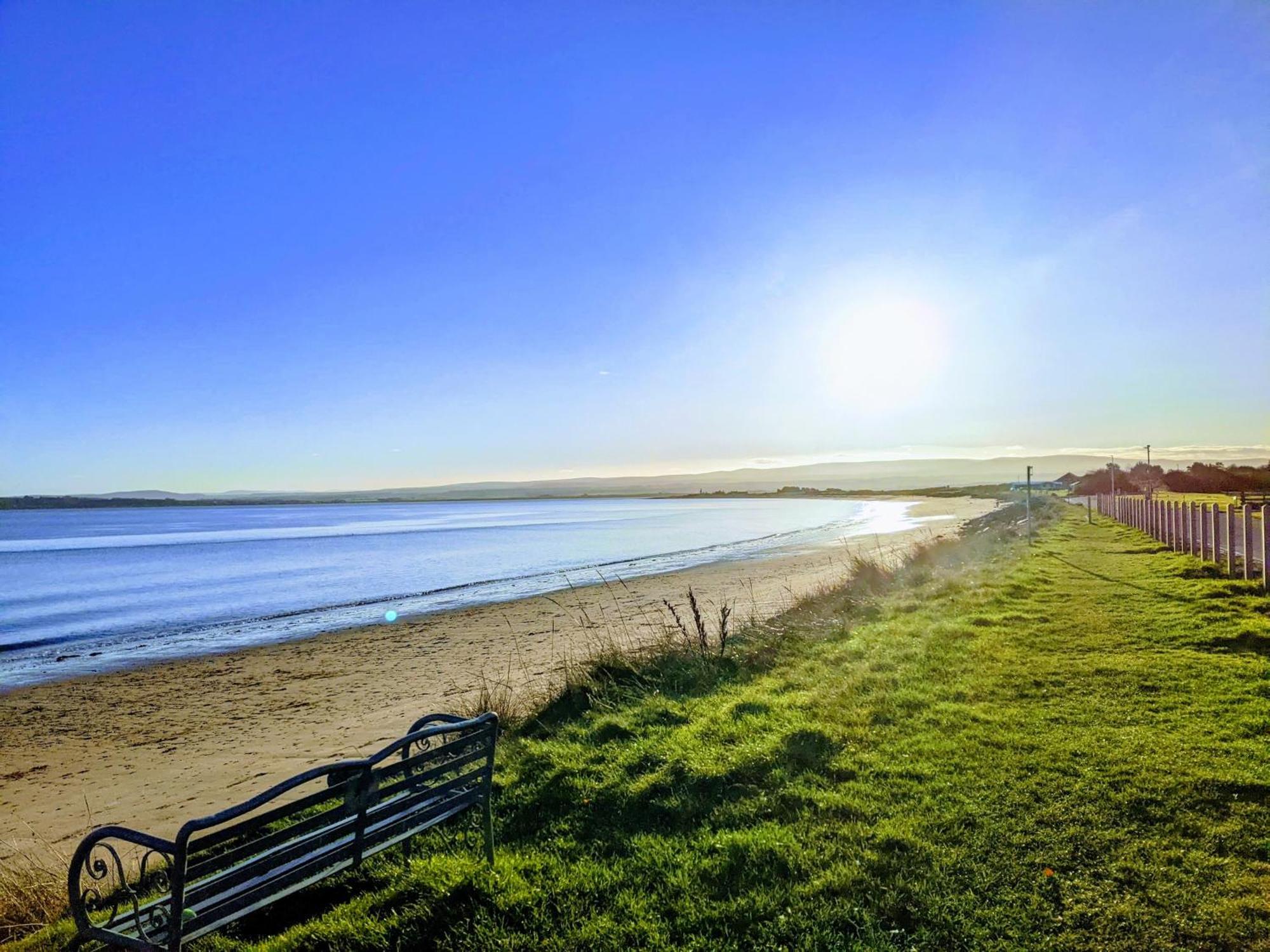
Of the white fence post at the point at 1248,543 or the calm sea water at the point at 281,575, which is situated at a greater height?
the white fence post at the point at 1248,543

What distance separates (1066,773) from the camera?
4934 millimetres

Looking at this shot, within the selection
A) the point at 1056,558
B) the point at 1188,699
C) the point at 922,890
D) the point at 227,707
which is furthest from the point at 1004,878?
the point at 1056,558

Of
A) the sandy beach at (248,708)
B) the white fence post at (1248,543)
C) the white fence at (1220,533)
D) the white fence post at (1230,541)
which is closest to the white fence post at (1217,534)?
the white fence at (1220,533)

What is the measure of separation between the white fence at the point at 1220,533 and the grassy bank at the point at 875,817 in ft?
13.3

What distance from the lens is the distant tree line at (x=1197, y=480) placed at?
4222 centimetres

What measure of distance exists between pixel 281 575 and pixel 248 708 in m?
24.6

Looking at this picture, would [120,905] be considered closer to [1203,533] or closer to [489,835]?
[489,835]

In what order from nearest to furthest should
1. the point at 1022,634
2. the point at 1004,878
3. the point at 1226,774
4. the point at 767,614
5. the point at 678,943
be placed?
the point at 678,943 < the point at 1004,878 < the point at 1226,774 < the point at 1022,634 < the point at 767,614

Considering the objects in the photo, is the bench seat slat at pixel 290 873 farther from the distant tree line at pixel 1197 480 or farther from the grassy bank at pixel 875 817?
the distant tree line at pixel 1197 480

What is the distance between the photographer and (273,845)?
12.9 feet

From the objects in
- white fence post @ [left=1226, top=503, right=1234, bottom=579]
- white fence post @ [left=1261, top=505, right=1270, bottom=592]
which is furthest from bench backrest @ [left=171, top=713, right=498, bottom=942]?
white fence post @ [left=1226, top=503, right=1234, bottom=579]

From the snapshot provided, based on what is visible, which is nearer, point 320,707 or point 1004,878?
point 1004,878

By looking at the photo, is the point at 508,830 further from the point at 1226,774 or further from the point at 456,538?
the point at 456,538

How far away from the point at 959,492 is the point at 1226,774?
5805 inches
